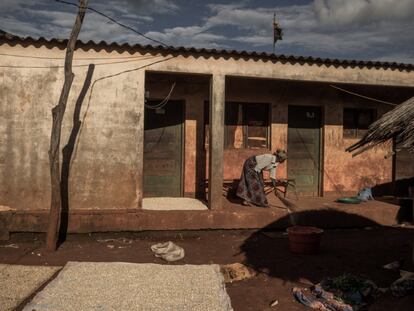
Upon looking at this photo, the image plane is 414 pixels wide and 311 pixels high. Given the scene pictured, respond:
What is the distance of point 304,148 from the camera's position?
12.1 metres

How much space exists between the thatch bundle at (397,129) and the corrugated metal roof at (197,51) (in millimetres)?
3614

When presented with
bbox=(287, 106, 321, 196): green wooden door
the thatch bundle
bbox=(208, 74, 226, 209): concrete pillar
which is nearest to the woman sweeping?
bbox=(208, 74, 226, 209): concrete pillar

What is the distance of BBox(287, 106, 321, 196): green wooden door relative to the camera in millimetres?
11953

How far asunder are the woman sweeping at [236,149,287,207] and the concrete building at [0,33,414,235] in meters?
0.64

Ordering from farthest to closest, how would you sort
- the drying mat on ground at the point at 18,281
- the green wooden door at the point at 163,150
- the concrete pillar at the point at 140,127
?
the green wooden door at the point at 163,150
the concrete pillar at the point at 140,127
the drying mat on ground at the point at 18,281

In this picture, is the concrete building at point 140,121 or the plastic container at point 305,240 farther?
the concrete building at point 140,121

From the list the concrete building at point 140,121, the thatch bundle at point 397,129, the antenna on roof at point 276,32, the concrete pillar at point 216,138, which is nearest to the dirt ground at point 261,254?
the concrete building at point 140,121

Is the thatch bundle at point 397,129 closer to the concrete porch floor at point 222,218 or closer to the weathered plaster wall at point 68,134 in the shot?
the concrete porch floor at point 222,218

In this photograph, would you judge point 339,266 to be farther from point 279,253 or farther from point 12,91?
point 12,91

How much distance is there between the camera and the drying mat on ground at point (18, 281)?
18.2ft

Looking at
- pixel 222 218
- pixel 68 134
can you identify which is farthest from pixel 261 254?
pixel 68 134

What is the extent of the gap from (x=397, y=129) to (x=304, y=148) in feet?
22.1

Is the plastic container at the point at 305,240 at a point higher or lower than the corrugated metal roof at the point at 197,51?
lower

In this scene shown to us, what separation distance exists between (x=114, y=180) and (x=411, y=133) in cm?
564
